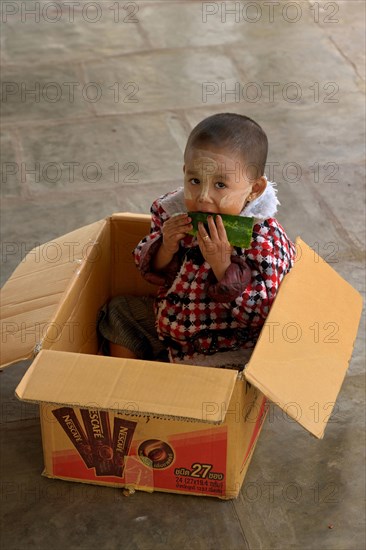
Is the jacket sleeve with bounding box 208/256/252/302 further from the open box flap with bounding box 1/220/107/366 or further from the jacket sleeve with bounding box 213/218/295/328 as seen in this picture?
the open box flap with bounding box 1/220/107/366

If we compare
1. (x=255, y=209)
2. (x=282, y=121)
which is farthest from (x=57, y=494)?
(x=282, y=121)

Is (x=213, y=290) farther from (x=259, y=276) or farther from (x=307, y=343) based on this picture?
(x=307, y=343)

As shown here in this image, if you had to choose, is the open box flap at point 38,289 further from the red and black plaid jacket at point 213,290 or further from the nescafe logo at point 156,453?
the nescafe logo at point 156,453

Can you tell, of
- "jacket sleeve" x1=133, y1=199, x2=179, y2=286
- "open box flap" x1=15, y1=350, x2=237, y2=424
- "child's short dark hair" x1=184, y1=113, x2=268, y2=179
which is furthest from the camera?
"jacket sleeve" x1=133, y1=199, x2=179, y2=286

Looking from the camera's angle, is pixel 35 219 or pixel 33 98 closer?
pixel 35 219

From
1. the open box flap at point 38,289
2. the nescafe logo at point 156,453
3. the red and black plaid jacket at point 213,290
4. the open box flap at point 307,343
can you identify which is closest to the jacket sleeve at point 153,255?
the red and black plaid jacket at point 213,290

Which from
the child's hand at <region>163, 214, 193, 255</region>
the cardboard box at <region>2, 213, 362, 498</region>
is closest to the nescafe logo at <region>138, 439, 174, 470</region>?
the cardboard box at <region>2, 213, 362, 498</region>

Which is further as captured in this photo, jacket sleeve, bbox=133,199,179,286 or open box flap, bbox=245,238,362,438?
jacket sleeve, bbox=133,199,179,286

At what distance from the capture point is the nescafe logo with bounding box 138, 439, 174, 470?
6.00 feet

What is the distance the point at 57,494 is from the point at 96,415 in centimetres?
26

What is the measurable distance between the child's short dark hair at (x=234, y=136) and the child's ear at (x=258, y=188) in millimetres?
36

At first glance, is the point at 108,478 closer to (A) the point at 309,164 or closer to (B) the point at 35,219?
(B) the point at 35,219

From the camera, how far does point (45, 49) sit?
3850 mm

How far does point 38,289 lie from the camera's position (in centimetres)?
204
